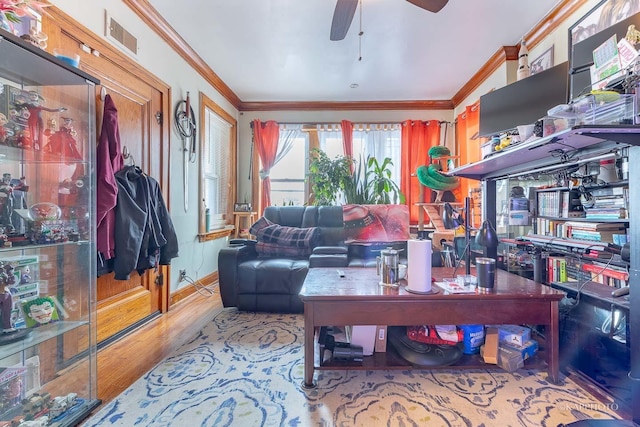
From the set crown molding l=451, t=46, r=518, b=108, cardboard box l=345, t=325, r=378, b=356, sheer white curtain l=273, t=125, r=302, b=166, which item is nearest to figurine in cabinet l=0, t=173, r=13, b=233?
cardboard box l=345, t=325, r=378, b=356

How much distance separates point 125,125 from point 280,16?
147 cm

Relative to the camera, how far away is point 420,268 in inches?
58.9

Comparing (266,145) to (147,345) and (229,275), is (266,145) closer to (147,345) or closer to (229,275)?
(229,275)

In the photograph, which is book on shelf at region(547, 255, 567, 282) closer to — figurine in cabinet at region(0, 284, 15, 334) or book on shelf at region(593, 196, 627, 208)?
book on shelf at region(593, 196, 627, 208)

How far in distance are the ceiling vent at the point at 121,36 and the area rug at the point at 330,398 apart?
2.14 metres

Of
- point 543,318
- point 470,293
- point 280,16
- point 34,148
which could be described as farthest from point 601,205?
point 34,148

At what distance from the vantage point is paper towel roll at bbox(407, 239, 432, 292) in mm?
1489

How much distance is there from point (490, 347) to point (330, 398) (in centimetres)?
88

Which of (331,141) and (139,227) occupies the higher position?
(331,141)

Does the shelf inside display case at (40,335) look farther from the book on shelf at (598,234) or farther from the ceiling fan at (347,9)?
the book on shelf at (598,234)

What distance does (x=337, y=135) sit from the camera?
4.64 meters

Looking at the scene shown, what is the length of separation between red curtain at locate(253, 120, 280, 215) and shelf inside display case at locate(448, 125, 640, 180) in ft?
9.19

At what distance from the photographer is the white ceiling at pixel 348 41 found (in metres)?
2.42

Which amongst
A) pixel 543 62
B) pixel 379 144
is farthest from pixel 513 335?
Answer: pixel 379 144
